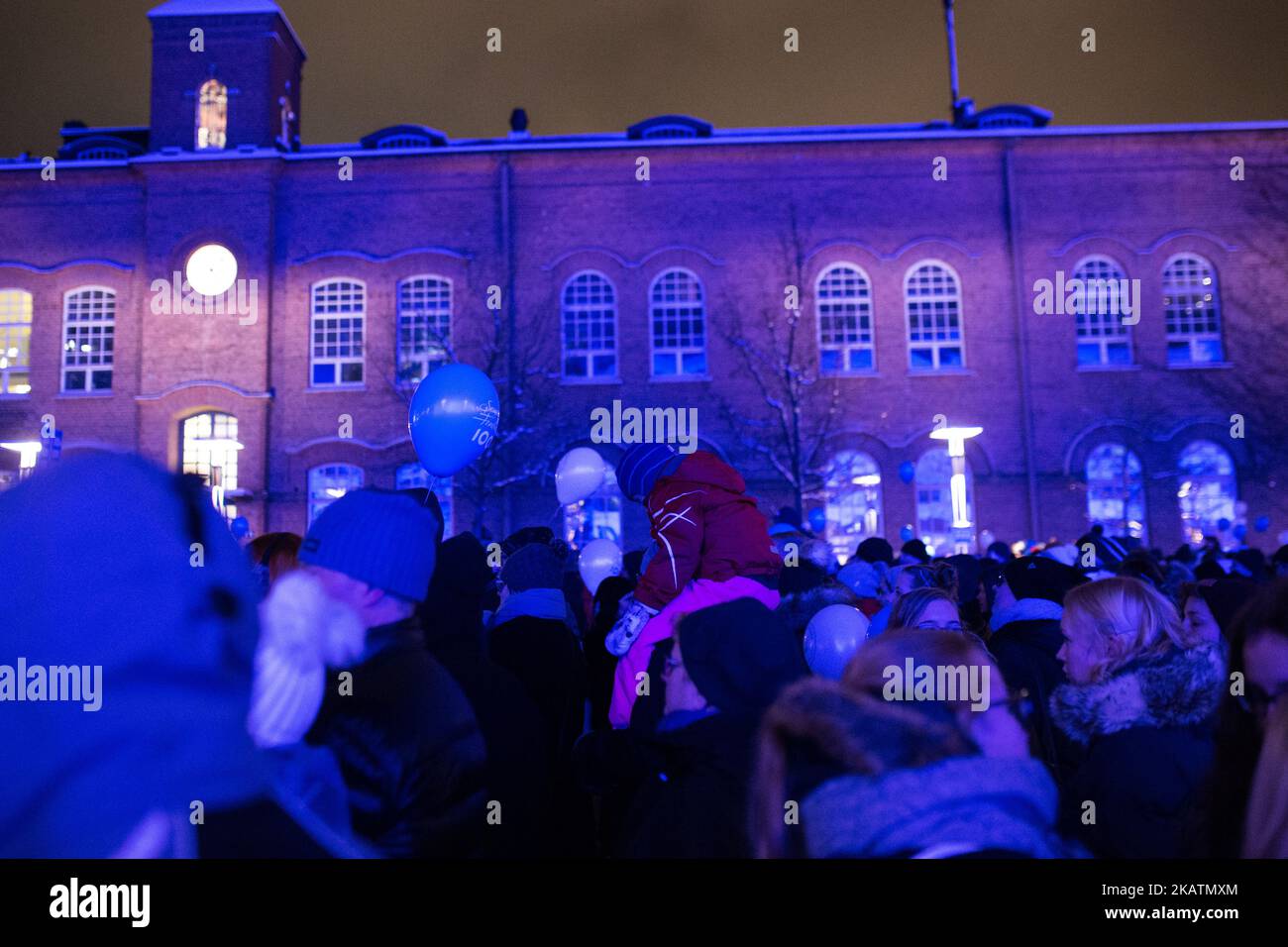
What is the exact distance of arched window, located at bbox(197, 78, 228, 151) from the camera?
2347 cm

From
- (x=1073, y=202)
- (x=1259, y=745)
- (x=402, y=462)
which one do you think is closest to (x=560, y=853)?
(x=1259, y=745)

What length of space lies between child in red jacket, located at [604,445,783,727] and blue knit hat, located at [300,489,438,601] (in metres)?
1.54

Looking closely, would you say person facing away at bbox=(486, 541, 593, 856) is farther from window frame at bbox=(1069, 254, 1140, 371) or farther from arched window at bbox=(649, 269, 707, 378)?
window frame at bbox=(1069, 254, 1140, 371)

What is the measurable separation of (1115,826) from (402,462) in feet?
67.2

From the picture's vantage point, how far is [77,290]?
23203 mm

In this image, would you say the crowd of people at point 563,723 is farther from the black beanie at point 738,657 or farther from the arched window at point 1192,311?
the arched window at point 1192,311

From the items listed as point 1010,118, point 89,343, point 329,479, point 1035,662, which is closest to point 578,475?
point 1035,662

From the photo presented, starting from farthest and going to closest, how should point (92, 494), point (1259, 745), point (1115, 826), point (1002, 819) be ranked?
point (1115, 826)
point (1259, 745)
point (92, 494)
point (1002, 819)

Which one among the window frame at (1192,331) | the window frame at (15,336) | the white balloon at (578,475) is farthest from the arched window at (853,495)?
the window frame at (15,336)

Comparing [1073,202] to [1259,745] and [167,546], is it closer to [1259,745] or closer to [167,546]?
[1259,745]

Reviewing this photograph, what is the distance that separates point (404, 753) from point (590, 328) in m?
20.9

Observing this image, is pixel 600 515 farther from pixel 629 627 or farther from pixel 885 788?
pixel 885 788

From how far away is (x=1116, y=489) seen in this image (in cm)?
2234
